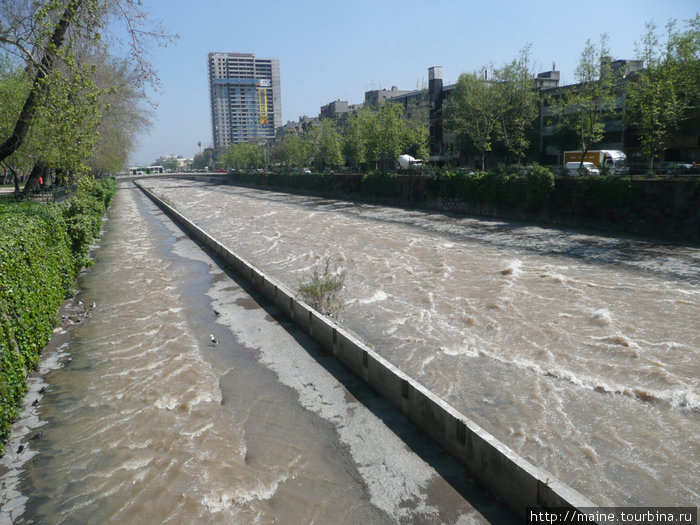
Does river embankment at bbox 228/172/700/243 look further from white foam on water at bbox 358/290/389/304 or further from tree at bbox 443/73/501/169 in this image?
white foam on water at bbox 358/290/389/304

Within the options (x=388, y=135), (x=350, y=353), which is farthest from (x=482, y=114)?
(x=350, y=353)

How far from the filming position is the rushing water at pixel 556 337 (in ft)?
21.2

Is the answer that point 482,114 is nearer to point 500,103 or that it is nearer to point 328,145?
point 500,103

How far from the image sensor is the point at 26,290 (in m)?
8.29

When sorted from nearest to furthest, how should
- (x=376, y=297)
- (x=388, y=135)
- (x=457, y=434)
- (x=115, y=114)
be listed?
(x=457, y=434), (x=376, y=297), (x=115, y=114), (x=388, y=135)

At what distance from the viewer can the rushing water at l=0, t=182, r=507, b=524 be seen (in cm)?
536

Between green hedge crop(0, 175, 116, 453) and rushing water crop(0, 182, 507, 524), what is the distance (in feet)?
1.80

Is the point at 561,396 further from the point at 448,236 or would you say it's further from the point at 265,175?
the point at 265,175

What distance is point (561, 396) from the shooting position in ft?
26.2

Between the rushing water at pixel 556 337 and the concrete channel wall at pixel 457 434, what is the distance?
3.61ft

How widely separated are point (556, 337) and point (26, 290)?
982cm

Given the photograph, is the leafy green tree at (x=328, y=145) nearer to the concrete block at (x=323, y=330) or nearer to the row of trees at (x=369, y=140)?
the row of trees at (x=369, y=140)

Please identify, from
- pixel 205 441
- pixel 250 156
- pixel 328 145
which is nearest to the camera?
pixel 205 441

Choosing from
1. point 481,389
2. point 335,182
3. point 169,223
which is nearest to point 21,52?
point 481,389
